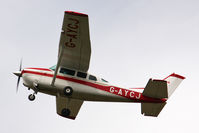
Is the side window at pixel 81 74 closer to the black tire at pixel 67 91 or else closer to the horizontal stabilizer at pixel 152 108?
the black tire at pixel 67 91

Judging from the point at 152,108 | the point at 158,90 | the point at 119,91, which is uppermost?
the point at 158,90

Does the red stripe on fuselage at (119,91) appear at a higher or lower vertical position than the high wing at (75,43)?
lower

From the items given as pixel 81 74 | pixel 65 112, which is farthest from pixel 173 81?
pixel 65 112

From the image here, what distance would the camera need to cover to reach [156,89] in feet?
52.8

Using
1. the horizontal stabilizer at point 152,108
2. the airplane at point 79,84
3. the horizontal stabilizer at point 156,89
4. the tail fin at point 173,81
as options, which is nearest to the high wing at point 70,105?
the airplane at point 79,84

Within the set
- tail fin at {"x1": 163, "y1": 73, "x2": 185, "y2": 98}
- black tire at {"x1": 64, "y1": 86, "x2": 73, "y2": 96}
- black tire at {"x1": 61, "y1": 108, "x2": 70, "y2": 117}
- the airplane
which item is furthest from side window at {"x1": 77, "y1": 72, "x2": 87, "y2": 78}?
tail fin at {"x1": 163, "y1": 73, "x2": 185, "y2": 98}

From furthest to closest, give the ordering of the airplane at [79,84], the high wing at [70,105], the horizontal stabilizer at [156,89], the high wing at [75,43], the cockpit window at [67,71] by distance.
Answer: the high wing at [70,105], the cockpit window at [67,71], the airplane at [79,84], the horizontal stabilizer at [156,89], the high wing at [75,43]

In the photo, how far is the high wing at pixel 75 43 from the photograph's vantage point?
15.0 m

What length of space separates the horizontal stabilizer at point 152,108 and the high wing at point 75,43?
3448 millimetres

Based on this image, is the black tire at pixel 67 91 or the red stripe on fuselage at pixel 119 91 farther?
the red stripe on fuselage at pixel 119 91

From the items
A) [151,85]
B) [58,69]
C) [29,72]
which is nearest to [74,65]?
[58,69]

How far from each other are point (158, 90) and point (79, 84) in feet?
12.5

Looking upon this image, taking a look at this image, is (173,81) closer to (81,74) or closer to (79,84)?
(81,74)

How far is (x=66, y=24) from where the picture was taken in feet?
50.1
